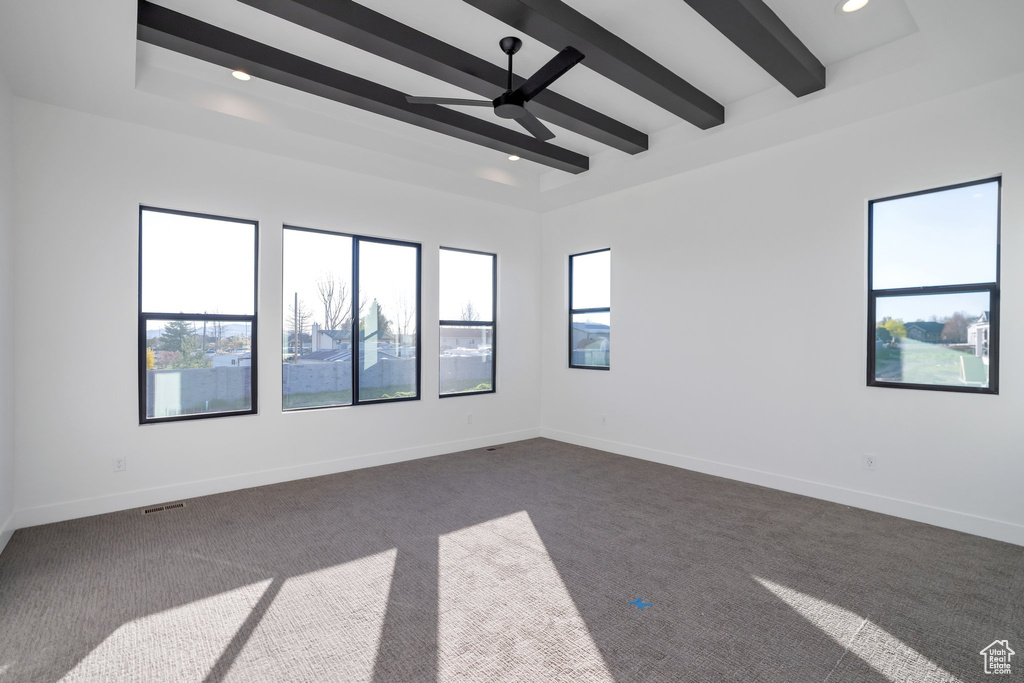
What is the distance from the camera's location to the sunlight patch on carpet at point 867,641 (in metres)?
2.00

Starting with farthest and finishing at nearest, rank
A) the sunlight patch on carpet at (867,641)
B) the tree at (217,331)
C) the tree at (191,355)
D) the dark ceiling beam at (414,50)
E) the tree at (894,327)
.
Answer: the tree at (217,331) → the tree at (191,355) → the tree at (894,327) → the dark ceiling beam at (414,50) → the sunlight patch on carpet at (867,641)

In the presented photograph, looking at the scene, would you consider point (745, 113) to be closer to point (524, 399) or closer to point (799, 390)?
point (799, 390)

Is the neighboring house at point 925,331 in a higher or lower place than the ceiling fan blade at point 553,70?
lower

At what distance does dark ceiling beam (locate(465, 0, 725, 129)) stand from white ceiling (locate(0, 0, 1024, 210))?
0.28ft

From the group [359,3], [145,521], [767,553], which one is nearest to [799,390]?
[767,553]

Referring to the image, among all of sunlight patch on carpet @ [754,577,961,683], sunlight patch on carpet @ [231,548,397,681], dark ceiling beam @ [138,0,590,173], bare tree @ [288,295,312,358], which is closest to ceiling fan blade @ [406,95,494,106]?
dark ceiling beam @ [138,0,590,173]

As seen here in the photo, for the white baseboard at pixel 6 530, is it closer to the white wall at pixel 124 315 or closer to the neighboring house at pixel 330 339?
the white wall at pixel 124 315

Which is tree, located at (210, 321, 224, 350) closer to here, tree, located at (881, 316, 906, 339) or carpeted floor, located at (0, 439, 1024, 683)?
carpeted floor, located at (0, 439, 1024, 683)

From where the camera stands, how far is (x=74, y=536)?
10.9 feet

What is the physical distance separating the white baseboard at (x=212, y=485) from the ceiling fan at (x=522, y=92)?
344cm

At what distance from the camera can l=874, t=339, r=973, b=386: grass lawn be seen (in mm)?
3553

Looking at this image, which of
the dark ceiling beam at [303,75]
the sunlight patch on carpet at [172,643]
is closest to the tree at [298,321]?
the dark ceiling beam at [303,75]

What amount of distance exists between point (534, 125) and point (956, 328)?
3.33 m

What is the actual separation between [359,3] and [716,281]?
12.4 ft
